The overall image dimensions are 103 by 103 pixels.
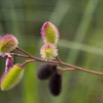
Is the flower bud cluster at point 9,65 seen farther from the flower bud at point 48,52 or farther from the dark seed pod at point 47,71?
the dark seed pod at point 47,71

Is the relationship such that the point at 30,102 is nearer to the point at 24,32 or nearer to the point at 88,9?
the point at 88,9

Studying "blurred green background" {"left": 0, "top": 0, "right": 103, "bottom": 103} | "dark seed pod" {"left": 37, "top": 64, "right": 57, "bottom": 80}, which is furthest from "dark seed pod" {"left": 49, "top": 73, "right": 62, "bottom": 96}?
"blurred green background" {"left": 0, "top": 0, "right": 103, "bottom": 103}

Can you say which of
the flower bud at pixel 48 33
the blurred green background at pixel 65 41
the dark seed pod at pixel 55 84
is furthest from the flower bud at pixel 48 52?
the blurred green background at pixel 65 41

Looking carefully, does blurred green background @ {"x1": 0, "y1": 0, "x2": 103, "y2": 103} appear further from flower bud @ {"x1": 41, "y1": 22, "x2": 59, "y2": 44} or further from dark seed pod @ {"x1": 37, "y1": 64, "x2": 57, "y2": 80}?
flower bud @ {"x1": 41, "y1": 22, "x2": 59, "y2": 44}

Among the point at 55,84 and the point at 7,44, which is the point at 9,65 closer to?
the point at 7,44

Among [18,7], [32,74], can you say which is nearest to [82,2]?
[18,7]
